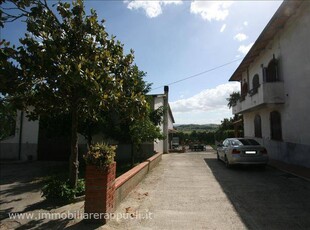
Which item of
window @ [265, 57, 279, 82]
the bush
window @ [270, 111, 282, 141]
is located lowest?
the bush

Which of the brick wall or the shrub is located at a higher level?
the shrub

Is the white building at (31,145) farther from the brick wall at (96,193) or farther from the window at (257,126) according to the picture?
the brick wall at (96,193)

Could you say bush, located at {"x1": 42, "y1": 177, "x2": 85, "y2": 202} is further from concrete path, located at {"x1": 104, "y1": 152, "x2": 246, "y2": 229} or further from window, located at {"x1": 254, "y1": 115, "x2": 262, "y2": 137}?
window, located at {"x1": 254, "y1": 115, "x2": 262, "y2": 137}

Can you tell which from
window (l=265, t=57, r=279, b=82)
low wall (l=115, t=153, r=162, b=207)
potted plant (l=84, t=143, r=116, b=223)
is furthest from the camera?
window (l=265, t=57, r=279, b=82)

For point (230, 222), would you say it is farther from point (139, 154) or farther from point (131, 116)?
point (139, 154)

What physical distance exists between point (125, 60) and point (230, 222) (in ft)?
16.1

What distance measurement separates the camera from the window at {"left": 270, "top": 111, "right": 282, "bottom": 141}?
14.9 m

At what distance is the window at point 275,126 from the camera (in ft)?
→ 49.0

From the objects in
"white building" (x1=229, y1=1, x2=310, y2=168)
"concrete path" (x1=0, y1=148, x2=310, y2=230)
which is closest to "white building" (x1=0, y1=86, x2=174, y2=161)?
"white building" (x1=229, y1=1, x2=310, y2=168)

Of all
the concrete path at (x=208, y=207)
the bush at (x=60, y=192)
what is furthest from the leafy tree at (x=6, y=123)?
the concrete path at (x=208, y=207)

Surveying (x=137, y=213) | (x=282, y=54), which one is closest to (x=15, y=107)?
(x=137, y=213)

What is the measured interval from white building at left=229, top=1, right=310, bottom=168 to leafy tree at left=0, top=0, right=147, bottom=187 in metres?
8.43

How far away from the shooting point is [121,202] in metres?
6.68

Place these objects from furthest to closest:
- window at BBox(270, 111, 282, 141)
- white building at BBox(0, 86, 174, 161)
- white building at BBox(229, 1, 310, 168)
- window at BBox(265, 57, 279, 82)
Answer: white building at BBox(0, 86, 174, 161), window at BBox(265, 57, 279, 82), window at BBox(270, 111, 282, 141), white building at BBox(229, 1, 310, 168)
